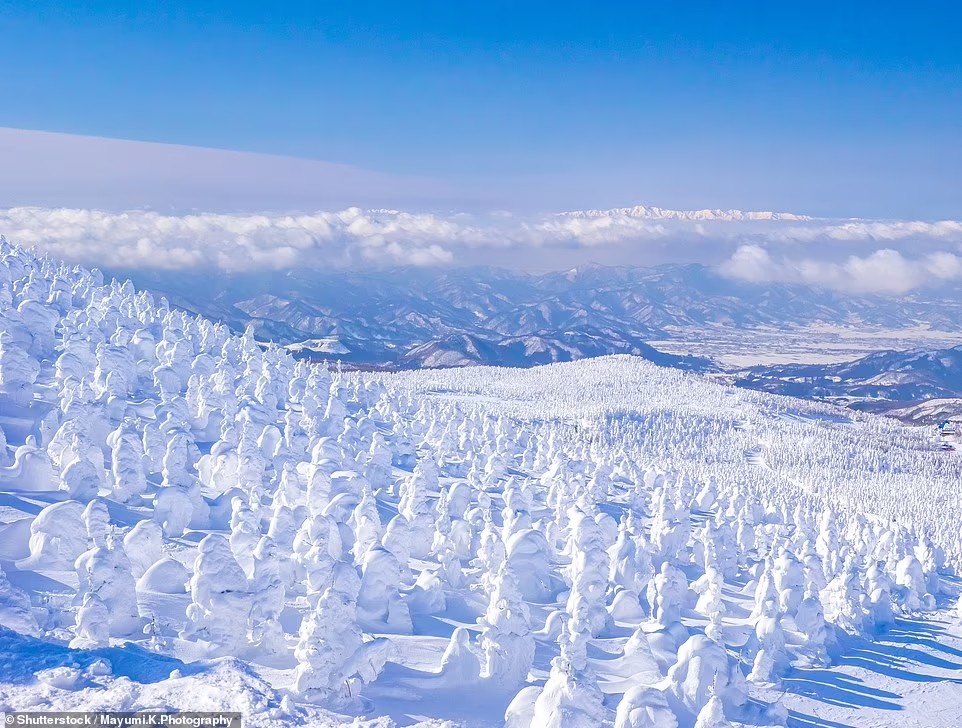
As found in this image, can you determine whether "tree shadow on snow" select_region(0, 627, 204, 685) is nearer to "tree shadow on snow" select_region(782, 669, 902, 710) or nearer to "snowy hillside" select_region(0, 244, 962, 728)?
"snowy hillside" select_region(0, 244, 962, 728)

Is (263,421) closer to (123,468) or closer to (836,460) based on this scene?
(123,468)

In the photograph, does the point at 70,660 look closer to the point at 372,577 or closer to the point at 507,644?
the point at 372,577

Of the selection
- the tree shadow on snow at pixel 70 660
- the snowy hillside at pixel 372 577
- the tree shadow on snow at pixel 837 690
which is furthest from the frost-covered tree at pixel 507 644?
the tree shadow on snow at pixel 837 690

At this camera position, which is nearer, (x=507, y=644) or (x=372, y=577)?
(x=507, y=644)

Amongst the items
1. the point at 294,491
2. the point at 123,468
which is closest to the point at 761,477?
the point at 294,491

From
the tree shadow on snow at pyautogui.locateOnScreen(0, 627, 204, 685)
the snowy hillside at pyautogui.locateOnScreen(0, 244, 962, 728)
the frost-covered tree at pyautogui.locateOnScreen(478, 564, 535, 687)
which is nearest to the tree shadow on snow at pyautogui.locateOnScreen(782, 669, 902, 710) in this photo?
the snowy hillside at pyautogui.locateOnScreen(0, 244, 962, 728)

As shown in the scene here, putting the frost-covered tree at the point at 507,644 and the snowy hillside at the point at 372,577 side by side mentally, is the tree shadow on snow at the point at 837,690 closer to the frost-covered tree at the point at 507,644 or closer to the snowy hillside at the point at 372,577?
the snowy hillside at the point at 372,577

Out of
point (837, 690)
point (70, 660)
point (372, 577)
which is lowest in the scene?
point (837, 690)

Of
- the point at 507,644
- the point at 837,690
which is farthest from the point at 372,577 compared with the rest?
the point at 837,690
